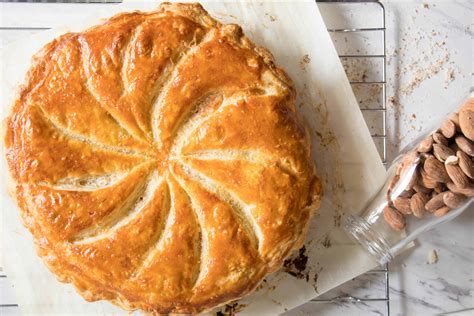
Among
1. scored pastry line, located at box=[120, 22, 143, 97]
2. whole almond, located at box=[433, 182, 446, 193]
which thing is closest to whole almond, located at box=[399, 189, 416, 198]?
whole almond, located at box=[433, 182, 446, 193]

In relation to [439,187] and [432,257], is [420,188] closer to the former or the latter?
[439,187]

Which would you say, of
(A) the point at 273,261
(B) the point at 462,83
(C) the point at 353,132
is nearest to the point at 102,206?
(A) the point at 273,261

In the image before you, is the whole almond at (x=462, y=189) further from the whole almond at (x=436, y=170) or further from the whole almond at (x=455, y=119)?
the whole almond at (x=455, y=119)

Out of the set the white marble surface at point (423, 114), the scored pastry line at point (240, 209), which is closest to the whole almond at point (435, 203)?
the white marble surface at point (423, 114)

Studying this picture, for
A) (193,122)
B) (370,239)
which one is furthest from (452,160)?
(193,122)

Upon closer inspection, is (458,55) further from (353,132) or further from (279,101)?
(279,101)

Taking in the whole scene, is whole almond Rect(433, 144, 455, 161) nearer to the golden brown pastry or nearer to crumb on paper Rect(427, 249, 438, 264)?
the golden brown pastry
